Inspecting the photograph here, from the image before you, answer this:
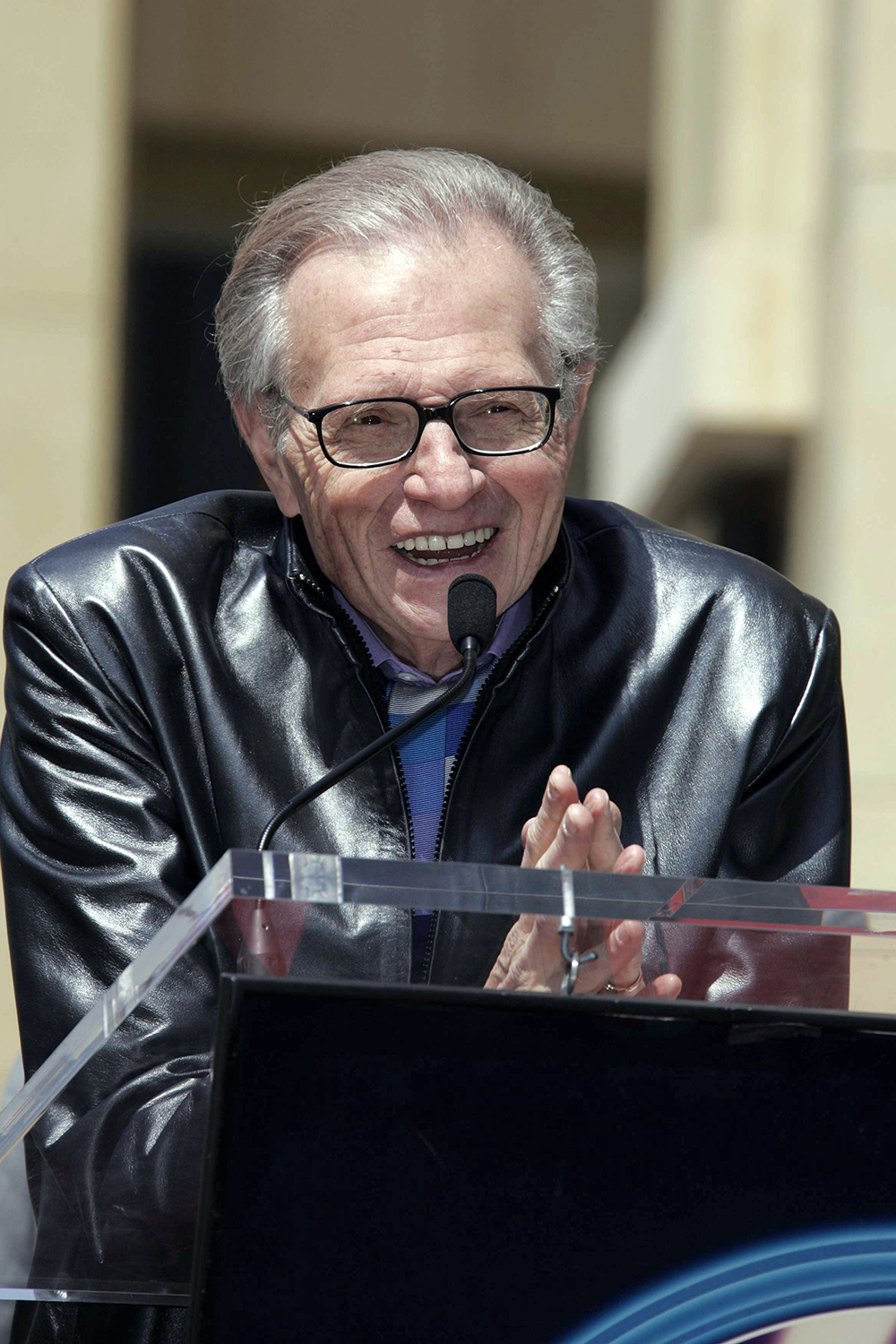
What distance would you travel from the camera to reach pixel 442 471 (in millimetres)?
1926

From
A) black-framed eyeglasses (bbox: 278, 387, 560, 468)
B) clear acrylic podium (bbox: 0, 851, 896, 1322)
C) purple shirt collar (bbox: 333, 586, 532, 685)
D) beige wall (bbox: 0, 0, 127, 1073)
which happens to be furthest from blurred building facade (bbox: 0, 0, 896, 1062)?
clear acrylic podium (bbox: 0, 851, 896, 1322)

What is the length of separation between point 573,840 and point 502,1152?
359 millimetres

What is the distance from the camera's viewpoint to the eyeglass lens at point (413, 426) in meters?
1.96

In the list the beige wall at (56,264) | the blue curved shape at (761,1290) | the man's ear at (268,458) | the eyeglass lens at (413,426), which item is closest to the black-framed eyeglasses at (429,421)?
the eyeglass lens at (413,426)

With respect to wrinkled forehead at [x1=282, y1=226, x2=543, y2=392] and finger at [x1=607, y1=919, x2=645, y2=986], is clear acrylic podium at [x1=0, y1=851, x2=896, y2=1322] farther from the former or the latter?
wrinkled forehead at [x1=282, y1=226, x2=543, y2=392]

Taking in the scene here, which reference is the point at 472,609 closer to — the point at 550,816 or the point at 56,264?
the point at 550,816

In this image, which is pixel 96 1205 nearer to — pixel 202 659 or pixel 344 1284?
pixel 344 1284

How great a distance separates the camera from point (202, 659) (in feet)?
6.41

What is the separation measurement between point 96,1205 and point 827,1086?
1.52 feet

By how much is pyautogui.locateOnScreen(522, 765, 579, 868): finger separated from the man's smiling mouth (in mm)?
589

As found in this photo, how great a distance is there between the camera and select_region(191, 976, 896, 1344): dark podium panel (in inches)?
37.8

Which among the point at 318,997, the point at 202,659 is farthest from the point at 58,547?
the point at 318,997

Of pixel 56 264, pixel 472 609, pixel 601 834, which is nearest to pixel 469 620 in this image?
pixel 472 609

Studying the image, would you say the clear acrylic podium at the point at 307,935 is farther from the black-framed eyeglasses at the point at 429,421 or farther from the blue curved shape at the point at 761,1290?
the black-framed eyeglasses at the point at 429,421
